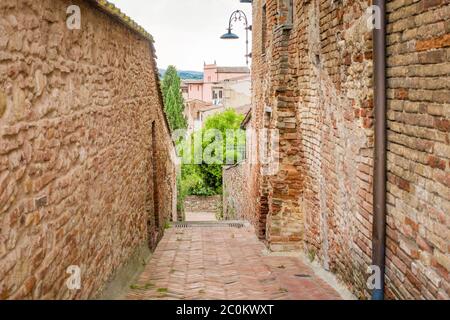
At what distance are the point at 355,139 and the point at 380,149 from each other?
0.76 metres

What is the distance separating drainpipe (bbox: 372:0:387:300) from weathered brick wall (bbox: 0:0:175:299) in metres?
2.46

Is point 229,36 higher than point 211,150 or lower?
higher

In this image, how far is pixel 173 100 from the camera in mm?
51469

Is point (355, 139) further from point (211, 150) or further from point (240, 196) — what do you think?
point (211, 150)

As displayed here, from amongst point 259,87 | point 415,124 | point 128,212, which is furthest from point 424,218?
point 259,87

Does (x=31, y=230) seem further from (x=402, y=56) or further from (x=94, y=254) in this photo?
(x=402, y=56)

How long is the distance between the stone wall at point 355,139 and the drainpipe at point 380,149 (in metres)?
0.08

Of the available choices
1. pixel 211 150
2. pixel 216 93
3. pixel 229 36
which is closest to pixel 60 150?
pixel 229 36

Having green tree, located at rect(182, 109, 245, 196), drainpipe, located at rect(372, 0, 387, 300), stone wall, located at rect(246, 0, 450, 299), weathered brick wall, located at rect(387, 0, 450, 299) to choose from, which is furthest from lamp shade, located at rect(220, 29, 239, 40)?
green tree, located at rect(182, 109, 245, 196)

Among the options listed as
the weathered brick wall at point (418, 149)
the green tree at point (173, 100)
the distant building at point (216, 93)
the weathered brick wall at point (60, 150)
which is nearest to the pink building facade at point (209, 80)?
the distant building at point (216, 93)

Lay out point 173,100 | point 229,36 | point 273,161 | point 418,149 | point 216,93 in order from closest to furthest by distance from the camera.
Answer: point 418,149 < point 273,161 < point 229,36 < point 173,100 < point 216,93

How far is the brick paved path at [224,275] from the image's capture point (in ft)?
20.3

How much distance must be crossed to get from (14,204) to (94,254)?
2032 mm
